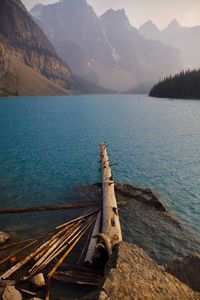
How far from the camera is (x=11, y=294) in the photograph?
35.3 feet

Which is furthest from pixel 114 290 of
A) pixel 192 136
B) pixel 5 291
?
pixel 192 136

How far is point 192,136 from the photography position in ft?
190

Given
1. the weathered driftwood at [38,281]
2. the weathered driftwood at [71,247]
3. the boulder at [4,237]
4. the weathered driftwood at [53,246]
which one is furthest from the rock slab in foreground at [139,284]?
the boulder at [4,237]

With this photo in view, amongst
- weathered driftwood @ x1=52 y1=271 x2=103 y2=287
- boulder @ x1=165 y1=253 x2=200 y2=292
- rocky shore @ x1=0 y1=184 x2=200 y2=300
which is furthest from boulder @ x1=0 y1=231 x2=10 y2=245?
boulder @ x1=165 y1=253 x2=200 y2=292

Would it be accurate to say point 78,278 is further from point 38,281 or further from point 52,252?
point 52,252

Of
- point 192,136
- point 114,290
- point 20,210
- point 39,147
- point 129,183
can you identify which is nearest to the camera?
point 114,290

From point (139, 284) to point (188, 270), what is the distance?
14.4ft

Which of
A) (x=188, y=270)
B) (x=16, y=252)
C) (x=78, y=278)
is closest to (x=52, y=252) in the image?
(x=16, y=252)

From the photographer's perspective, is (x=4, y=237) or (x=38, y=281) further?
(x=4, y=237)

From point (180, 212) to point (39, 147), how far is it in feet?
104

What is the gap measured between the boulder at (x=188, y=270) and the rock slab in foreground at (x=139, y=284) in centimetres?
220

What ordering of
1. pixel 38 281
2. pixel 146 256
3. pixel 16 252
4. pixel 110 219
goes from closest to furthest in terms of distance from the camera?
1. pixel 146 256
2. pixel 38 281
3. pixel 16 252
4. pixel 110 219

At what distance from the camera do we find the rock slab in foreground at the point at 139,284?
9.54 metres

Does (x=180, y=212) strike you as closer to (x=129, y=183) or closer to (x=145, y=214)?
(x=145, y=214)
